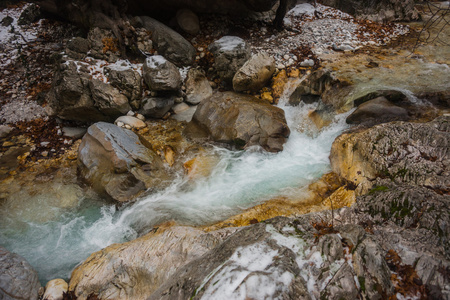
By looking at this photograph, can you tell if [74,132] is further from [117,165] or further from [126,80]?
[117,165]

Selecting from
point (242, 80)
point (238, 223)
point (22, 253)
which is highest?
point (242, 80)

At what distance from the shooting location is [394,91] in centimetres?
684

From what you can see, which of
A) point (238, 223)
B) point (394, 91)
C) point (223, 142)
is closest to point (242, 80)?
point (223, 142)

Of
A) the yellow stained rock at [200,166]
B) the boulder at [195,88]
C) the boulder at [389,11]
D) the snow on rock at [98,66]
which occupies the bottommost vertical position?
the yellow stained rock at [200,166]

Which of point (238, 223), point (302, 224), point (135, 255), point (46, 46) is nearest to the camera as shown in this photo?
point (302, 224)

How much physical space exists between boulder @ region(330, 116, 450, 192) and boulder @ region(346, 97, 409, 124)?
1.21m

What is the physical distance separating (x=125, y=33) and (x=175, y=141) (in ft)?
16.9

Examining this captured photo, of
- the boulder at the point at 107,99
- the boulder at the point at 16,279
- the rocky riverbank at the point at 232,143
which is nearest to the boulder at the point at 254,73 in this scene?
the rocky riverbank at the point at 232,143

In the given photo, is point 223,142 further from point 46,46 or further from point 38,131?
point 46,46

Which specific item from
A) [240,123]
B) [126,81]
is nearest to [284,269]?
[240,123]

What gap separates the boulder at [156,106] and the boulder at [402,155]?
622cm

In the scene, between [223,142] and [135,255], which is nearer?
[135,255]

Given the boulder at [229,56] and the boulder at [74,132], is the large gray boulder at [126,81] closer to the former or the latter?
the boulder at [74,132]

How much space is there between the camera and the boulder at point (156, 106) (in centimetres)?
859
